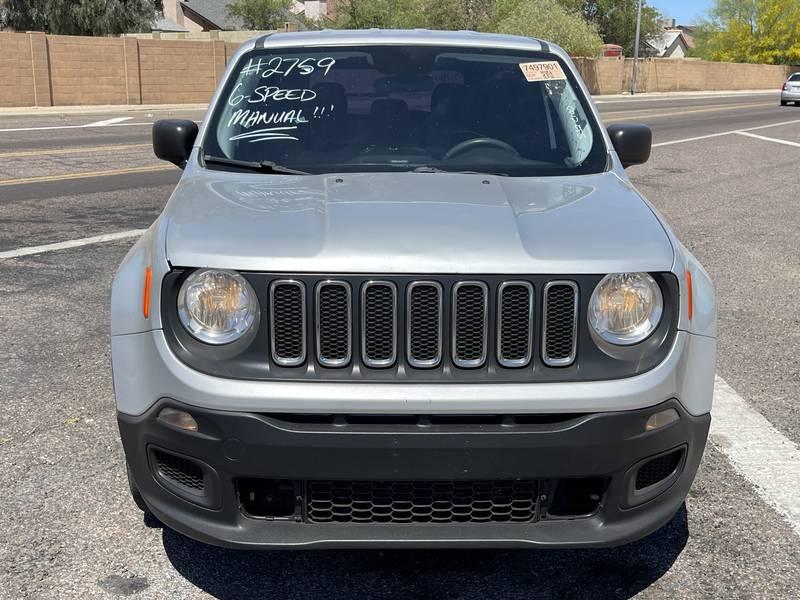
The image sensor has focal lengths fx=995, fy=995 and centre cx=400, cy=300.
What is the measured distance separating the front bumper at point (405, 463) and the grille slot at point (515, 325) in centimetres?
18

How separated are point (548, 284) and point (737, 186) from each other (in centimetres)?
1278

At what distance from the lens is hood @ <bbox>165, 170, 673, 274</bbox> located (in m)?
2.76

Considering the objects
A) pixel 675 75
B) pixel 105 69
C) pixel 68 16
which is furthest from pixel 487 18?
pixel 105 69

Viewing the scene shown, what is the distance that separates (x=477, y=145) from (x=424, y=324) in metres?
1.56

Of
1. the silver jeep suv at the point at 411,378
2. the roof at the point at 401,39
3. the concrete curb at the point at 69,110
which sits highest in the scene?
the roof at the point at 401,39

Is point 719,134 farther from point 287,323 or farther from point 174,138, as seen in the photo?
point 287,323

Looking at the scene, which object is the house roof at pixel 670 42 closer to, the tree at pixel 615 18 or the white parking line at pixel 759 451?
the tree at pixel 615 18

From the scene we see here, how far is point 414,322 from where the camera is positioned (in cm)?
276

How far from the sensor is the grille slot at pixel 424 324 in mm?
2746

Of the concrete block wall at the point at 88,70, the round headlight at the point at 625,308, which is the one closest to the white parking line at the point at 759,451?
the round headlight at the point at 625,308

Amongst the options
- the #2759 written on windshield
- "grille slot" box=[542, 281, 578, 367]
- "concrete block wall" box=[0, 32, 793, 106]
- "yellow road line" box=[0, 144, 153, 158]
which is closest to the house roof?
"concrete block wall" box=[0, 32, 793, 106]

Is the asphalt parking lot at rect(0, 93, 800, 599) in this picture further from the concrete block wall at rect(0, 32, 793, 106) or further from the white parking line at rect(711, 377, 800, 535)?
the concrete block wall at rect(0, 32, 793, 106)

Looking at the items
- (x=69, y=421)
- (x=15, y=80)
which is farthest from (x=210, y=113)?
(x=15, y=80)

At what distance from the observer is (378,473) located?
8.85 feet
